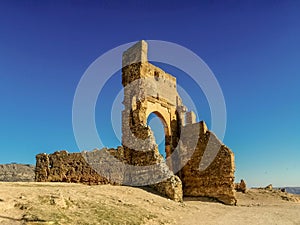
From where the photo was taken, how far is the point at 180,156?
1936 centimetres

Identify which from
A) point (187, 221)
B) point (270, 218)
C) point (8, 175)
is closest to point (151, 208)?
point (187, 221)

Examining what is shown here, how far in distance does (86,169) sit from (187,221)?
24.1 feet

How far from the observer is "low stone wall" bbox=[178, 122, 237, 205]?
639 inches

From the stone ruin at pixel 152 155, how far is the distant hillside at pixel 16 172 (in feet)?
52.6

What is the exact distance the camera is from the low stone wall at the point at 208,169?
16219mm

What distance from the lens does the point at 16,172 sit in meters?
31.8

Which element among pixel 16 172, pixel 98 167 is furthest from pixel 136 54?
pixel 16 172

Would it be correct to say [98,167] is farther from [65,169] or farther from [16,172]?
[16,172]

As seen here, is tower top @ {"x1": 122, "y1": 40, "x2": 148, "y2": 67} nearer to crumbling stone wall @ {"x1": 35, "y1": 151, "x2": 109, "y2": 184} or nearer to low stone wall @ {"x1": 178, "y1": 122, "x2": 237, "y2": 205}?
low stone wall @ {"x1": 178, "y1": 122, "x2": 237, "y2": 205}

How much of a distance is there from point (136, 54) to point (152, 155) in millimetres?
7899

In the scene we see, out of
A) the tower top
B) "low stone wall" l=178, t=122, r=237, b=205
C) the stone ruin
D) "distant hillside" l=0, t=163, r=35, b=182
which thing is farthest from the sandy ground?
"distant hillside" l=0, t=163, r=35, b=182

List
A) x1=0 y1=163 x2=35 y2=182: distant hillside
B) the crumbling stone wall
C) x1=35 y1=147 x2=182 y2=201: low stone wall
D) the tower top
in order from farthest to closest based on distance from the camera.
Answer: x1=0 y1=163 x2=35 y2=182: distant hillside
the tower top
the crumbling stone wall
x1=35 y1=147 x2=182 y2=201: low stone wall

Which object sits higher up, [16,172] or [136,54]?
[136,54]

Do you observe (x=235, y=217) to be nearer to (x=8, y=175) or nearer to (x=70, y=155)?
(x=70, y=155)
